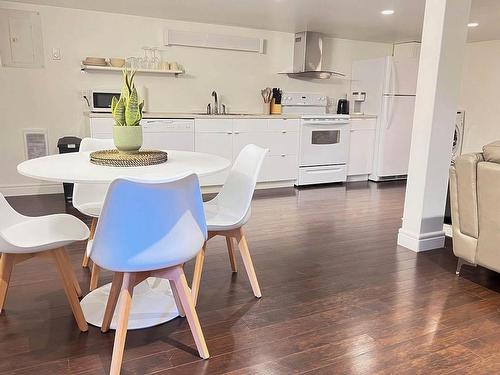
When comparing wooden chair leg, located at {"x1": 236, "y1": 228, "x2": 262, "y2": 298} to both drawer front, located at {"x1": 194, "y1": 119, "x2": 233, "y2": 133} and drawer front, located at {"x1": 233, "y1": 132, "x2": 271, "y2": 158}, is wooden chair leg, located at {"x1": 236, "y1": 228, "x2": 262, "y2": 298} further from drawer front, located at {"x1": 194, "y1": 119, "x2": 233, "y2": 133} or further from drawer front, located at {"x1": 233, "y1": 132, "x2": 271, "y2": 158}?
drawer front, located at {"x1": 233, "y1": 132, "x2": 271, "y2": 158}

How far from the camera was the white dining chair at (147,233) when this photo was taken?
4.72 feet

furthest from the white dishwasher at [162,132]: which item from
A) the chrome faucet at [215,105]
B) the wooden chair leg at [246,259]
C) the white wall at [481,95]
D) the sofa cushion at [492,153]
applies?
the white wall at [481,95]

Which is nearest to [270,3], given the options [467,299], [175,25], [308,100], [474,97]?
[175,25]

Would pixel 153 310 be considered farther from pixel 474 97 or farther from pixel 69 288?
pixel 474 97

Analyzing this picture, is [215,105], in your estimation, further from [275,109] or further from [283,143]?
[283,143]

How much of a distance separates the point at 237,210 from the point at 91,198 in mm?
948

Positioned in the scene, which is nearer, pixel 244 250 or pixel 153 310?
pixel 153 310

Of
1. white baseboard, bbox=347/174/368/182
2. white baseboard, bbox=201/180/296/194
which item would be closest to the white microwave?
white baseboard, bbox=201/180/296/194

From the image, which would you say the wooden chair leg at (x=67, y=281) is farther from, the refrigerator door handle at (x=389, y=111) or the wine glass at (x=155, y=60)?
the refrigerator door handle at (x=389, y=111)

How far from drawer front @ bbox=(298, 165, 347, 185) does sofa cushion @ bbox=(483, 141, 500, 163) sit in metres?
2.96

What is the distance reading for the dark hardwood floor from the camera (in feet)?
5.62

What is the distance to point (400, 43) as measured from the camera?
623 centimetres

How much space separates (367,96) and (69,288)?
16.6 ft

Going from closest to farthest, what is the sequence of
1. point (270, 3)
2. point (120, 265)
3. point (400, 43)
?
point (120, 265), point (270, 3), point (400, 43)
